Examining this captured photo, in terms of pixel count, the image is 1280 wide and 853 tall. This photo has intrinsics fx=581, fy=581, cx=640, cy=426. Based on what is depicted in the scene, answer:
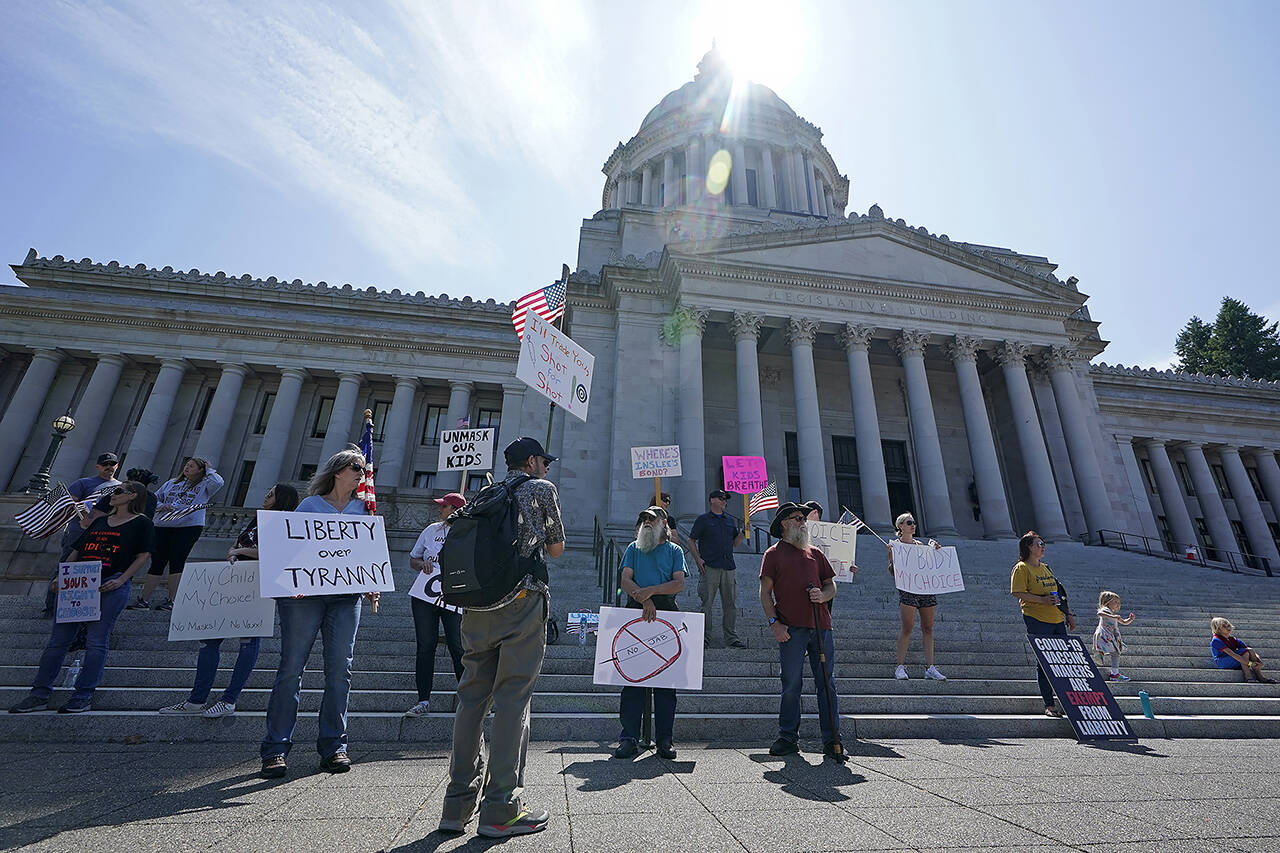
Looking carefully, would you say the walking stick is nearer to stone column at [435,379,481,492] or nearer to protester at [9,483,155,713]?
protester at [9,483,155,713]

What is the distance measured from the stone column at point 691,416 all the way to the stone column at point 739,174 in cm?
2018

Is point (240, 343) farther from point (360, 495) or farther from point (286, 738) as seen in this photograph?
point (286, 738)

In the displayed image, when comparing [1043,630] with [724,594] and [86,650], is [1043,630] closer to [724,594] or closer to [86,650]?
[724,594]

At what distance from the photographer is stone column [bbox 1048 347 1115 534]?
66.9ft

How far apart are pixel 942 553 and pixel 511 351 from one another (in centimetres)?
2172

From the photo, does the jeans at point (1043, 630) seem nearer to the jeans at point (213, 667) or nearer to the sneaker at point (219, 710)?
the jeans at point (213, 667)

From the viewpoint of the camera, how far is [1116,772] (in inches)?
181

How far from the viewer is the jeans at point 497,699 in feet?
9.89

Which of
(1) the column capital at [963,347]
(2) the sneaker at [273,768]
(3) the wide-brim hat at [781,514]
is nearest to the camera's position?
(2) the sneaker at [273,768]

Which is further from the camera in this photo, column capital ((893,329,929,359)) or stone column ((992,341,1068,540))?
column capital ((893,329,929,359))

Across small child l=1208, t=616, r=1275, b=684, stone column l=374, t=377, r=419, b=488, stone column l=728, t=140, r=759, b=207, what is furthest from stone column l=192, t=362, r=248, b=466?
small child l=1208, t=616, r=1275, b=684

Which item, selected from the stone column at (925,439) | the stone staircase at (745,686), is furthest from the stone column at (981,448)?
the stone staircase at (745,686)

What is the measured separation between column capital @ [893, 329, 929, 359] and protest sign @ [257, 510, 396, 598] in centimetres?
2100

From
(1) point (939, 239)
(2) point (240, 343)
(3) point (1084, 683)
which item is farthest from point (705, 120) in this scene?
(3) point (1084, 683)
